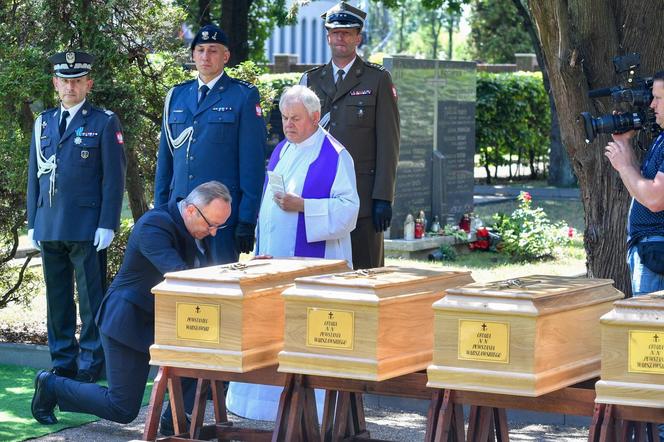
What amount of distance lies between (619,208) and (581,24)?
3.75 feet

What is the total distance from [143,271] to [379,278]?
5.06 ft

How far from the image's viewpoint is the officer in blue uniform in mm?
7679

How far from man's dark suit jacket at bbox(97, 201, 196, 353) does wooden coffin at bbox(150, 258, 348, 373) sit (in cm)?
54

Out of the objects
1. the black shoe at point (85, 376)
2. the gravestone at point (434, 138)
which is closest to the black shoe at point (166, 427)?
the black shoe at point (85, 376)

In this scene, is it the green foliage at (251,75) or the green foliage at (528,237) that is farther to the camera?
the green foliage at (528,237)

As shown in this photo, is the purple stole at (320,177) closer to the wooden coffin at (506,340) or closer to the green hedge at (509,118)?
the wooden coffin at (506,340)

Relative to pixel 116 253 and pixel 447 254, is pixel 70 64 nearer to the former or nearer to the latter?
pixel 116 253

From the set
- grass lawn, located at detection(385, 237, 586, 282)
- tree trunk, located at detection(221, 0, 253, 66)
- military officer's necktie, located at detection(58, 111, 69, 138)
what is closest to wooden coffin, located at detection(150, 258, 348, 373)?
military officer's necktie, located at detection(58, 111, 69, 138)

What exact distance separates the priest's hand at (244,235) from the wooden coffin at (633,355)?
3.09 m

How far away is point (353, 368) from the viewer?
527 centimetres

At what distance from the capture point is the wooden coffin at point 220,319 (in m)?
5.49

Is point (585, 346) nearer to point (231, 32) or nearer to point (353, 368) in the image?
point (353, 368)

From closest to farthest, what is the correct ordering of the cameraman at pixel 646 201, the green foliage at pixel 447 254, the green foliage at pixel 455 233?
the cameraman at pixel 646 201
the green foliage at pixel 447 254
the green foliage at pixel 455 233

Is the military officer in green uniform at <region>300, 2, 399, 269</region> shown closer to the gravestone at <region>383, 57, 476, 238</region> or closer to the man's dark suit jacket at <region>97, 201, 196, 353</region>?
the man's dark suit jacket at <region>97, 201, 196, 353</region>
